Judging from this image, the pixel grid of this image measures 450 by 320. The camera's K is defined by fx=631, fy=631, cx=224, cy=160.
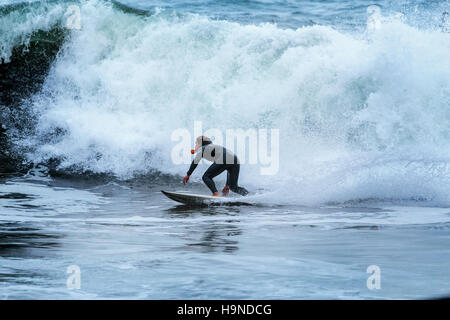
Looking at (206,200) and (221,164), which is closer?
(206,200)

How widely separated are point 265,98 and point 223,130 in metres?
1.24

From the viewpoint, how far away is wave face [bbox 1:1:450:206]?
36.5ft

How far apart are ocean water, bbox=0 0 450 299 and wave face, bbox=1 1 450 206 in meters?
0.04

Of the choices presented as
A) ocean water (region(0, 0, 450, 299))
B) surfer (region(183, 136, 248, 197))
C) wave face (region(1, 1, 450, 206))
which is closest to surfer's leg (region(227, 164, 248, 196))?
surfer (region(183, 136, 248, 197))

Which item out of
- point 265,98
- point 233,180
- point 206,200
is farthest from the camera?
point 265,98

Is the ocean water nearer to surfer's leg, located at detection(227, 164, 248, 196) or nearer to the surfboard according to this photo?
the surfboard

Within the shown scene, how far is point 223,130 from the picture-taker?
14875 millimetres

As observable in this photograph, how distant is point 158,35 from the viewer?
17141 mm

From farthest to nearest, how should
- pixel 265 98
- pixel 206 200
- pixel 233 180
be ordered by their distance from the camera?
pixel 265 98 < pixel 233 180 < pixel 206 200

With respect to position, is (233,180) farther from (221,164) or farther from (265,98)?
(265,98)

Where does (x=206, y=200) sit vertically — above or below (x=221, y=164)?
below

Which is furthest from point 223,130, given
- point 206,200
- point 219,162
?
point 206,200

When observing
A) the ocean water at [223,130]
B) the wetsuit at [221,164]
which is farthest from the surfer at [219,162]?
the ocean water at [223,130]

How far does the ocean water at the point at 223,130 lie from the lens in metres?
5.38
